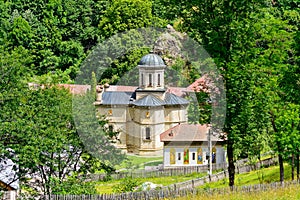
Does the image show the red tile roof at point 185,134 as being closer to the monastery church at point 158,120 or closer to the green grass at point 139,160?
the monastery church at point 158,120

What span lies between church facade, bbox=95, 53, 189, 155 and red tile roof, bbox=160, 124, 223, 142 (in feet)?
0.81

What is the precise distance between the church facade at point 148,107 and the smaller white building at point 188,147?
385 mm

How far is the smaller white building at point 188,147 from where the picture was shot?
1355 inches

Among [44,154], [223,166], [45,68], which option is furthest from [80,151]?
[45,68]

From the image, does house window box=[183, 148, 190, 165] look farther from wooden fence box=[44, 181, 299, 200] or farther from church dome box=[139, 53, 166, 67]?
wooden fence box=[44, 181, 299, 200]

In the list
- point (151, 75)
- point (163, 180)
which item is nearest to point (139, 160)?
point (163, 180)

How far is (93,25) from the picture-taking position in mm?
54688

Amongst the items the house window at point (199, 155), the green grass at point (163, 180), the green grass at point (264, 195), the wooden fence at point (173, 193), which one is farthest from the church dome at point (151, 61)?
the green grass at point (264, 195)

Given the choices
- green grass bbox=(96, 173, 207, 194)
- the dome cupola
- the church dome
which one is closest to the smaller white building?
green grass bbox=(96, 173, 207, 194)

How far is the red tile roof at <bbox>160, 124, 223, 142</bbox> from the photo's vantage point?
113ft

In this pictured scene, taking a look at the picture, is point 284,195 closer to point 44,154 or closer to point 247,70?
point 247,70

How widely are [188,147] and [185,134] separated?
0.70m

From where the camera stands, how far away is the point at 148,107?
33.3 metres

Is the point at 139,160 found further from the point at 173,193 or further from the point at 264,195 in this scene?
the point at 264,195
